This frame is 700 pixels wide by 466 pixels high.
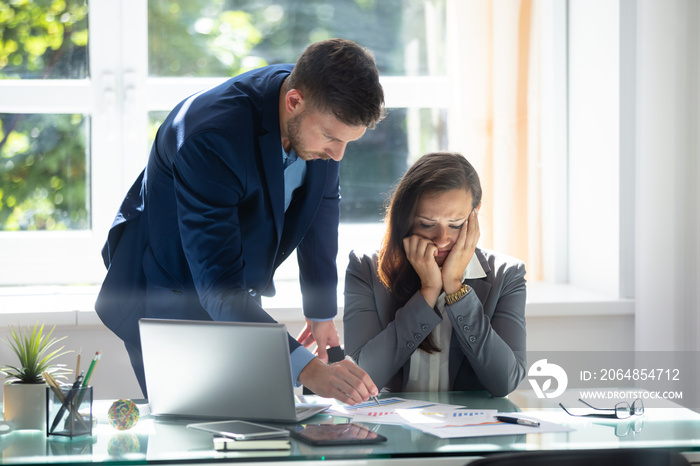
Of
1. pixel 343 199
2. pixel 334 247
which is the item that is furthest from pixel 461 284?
pixel 343 199

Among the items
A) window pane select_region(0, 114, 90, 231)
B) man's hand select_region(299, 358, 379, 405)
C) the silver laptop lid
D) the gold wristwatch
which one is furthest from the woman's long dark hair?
window pane select_region(0, 114, 90, 231)

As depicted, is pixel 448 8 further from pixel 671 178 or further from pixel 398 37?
pixel 671 178

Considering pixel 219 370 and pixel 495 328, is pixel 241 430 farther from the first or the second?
pixel 495 328

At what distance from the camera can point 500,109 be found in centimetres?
326

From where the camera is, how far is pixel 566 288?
10.9 feet

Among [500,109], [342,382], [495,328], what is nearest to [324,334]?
[495,328]

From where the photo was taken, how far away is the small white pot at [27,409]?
152 centimetres

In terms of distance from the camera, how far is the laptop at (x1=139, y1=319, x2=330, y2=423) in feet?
4.87

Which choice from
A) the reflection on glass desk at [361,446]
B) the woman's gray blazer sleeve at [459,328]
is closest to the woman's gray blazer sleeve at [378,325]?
the woman's gray blazer sleeve at [459,328]

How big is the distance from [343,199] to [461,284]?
55.3 inches

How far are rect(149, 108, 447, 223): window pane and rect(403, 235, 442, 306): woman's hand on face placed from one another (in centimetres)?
125

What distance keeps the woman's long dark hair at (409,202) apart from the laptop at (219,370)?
675 mm

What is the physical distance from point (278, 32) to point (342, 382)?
2.11 metres

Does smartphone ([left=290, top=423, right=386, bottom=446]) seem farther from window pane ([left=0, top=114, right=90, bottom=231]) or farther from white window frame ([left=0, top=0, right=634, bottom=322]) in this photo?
window pane ([left=0, top=114, right=90, bottom=231])
